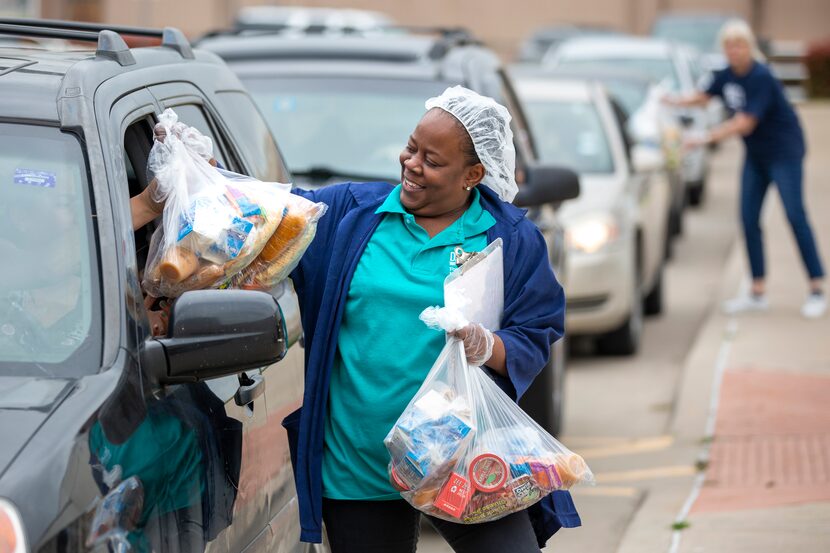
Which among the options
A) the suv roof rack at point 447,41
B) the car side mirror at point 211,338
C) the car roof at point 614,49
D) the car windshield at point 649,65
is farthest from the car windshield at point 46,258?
the car roof at point 614,49

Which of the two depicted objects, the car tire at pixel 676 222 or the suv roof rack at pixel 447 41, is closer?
the suv roof rack at pixel 447 41

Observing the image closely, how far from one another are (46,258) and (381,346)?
0.83m

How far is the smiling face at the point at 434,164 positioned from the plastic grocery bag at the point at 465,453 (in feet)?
1.31

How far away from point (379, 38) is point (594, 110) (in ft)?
11.6

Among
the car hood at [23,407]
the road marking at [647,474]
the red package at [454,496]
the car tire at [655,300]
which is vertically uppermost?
the car hood at [23,407]

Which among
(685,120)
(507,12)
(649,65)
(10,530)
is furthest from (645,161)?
(507,12)

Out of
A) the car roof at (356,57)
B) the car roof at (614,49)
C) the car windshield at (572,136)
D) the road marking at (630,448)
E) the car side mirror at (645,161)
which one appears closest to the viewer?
the car roof at (356,57)

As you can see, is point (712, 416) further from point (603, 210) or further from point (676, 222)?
point (676, 222)

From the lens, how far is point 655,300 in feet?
40.2

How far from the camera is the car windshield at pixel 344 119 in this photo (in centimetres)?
712

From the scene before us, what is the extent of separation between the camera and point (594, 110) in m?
11.1

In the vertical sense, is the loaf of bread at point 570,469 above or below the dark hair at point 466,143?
below

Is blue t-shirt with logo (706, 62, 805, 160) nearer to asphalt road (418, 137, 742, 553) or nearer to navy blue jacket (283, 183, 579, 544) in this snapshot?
asphalt road (418, 137, 742, 553)

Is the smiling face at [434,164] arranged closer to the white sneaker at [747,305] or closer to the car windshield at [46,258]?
the car windshield at [46,258]
